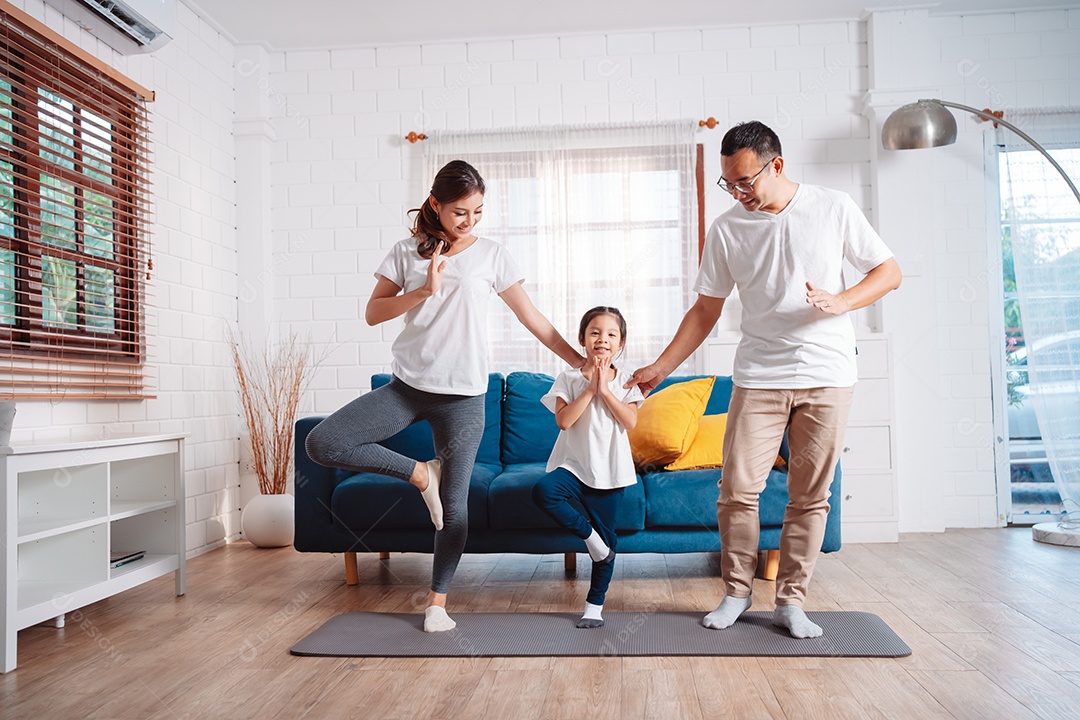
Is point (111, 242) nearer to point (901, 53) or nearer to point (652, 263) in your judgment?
point (652, 263)

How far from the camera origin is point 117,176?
12.3 feet

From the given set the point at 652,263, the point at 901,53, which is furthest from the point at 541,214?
the point at 901,53

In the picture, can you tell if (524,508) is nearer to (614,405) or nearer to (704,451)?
(614,405)

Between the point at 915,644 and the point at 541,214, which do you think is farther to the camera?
the point at 541,214

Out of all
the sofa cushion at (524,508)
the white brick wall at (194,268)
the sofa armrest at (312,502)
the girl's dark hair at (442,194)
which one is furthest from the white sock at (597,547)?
the white brick wall at (194,268)

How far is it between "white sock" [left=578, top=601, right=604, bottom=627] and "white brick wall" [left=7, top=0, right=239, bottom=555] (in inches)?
85.1

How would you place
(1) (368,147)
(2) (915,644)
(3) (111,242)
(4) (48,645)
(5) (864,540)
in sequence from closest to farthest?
(2) (915,644) < (4) (48,645) < (3) (111,242) < (5) (864,540) < (1) (368,147)

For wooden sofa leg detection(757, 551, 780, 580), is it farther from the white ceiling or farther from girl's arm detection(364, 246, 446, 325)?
the white ceiling

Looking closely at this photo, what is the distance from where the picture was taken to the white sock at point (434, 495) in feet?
8.62

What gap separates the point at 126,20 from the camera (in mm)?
3633

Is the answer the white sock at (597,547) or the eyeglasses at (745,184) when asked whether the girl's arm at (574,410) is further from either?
the eyeglasses at (745,184)

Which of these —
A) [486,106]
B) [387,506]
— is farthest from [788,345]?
[486,106]

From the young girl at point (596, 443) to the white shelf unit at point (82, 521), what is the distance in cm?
144

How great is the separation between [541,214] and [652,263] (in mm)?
680
